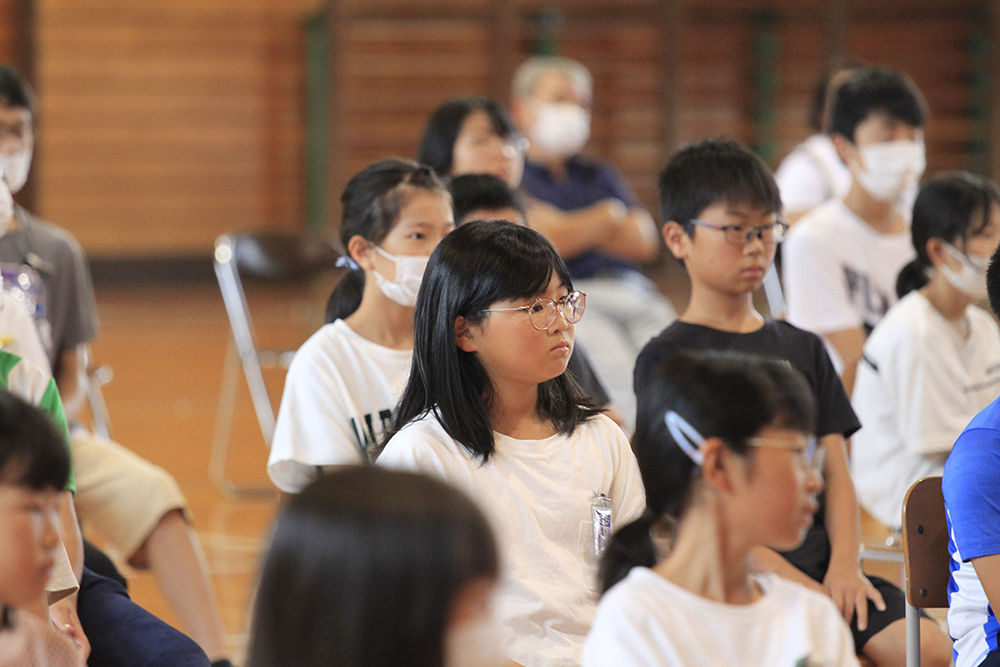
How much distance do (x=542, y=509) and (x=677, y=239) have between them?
2.43ft

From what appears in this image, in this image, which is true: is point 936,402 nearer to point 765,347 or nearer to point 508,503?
point 765,347

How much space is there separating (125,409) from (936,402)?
13.3ft

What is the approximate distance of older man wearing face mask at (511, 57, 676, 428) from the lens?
3.30 meters

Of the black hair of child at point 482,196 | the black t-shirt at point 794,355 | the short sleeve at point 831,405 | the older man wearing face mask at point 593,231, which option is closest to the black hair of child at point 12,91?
the black hair of child at point 482,196

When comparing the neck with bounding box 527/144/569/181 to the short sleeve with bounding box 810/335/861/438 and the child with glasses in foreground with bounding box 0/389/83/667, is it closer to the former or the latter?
the short sleeve with bounding box 810/335/861/438

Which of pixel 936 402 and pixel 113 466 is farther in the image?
pixel 113 466

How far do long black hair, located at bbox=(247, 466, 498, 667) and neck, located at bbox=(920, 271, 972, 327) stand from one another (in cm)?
172

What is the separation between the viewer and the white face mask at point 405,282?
2119mm

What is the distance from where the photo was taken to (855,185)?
2.94 m

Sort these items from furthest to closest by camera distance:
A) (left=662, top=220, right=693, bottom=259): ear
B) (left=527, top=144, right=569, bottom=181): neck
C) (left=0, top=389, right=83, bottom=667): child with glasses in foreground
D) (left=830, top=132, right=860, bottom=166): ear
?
(left=527, top=144, right=569, bottom=181): neck → (left=830, top=132, right=860, bottom=166): ear → (left=662, top=220, right=693, bottom=259): ear → (left=0, top=389, right=83, bottom=667): child with glasses in foreground

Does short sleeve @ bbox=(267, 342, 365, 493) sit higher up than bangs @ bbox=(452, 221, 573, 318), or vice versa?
bangs @ bbox=(452, 221, 573, 318)

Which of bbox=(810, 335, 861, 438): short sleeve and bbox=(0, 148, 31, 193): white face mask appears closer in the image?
bbox=(810, 335, 861, 438): short sleeve

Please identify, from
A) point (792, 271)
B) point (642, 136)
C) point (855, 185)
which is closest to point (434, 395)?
point (792, 271)

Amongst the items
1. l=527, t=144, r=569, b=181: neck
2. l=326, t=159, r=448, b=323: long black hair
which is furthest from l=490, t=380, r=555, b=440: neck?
l=527, t=144, r=569, b=181: neck
